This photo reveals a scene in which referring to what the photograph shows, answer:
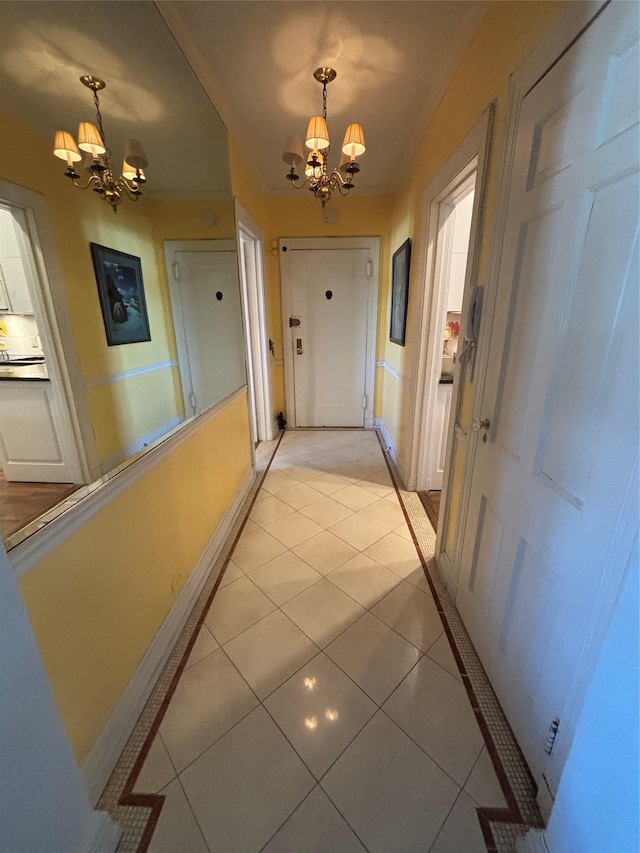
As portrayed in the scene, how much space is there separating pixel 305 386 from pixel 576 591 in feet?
11.4

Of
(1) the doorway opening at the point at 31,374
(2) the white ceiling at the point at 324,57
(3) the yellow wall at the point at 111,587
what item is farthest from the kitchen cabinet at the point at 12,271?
(2) the white ceiling at the point at 324,57

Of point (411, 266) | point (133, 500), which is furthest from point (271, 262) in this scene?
point (133, 500)

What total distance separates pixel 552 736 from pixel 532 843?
0.76 ft

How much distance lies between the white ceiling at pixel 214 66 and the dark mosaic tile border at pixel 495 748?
2.52 meters

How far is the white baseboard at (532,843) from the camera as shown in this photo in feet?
2.52

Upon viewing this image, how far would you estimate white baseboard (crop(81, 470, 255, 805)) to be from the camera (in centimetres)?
94

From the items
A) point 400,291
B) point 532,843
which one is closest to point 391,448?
point 400,291

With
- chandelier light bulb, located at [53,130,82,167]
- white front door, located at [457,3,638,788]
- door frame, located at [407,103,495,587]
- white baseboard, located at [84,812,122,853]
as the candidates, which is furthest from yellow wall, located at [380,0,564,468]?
white baseboard, located at [84,812,122,853]

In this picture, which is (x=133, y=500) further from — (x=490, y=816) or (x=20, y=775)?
(x=490, y=816)

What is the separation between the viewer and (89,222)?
4.44 feet

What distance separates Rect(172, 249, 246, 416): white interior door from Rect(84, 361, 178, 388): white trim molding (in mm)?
120

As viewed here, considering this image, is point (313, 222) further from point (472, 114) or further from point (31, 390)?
point (31, 390)

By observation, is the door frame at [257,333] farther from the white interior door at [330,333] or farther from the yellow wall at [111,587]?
the yellow wall at [111,587]

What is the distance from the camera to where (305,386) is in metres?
4.05
